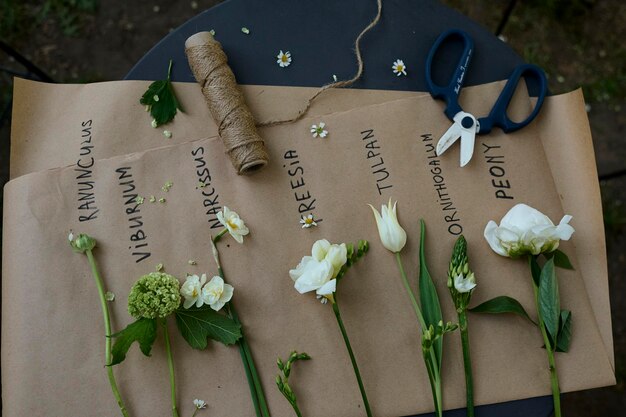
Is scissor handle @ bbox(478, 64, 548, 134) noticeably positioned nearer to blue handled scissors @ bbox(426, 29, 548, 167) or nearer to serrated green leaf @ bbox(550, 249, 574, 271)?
blue handled scissors @ bbox(426, 29, 548, 167)

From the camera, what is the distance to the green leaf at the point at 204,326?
0.74 metres

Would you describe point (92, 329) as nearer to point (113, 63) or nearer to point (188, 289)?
point (188, 289)

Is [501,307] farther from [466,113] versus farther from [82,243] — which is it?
[82,243]

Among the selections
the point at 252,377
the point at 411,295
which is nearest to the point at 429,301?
the point at 411,295

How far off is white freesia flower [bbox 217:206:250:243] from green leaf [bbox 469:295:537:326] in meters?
0.31

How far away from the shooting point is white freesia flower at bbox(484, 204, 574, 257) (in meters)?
0.74

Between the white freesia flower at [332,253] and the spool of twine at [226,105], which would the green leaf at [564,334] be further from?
the spool of twine at [226,105]

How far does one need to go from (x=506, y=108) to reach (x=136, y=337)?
58 centimetres

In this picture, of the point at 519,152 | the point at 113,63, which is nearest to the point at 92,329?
the point at 519,152

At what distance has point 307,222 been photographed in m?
0.79

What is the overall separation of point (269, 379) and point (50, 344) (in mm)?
282

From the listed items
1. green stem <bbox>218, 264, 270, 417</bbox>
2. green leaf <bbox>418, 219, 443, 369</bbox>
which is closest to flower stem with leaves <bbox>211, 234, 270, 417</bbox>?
green stem <bbox>218, 264, 270, 417</bbox>

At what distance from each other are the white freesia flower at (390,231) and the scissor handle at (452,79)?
0.17m

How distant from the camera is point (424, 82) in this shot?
0.83 m
